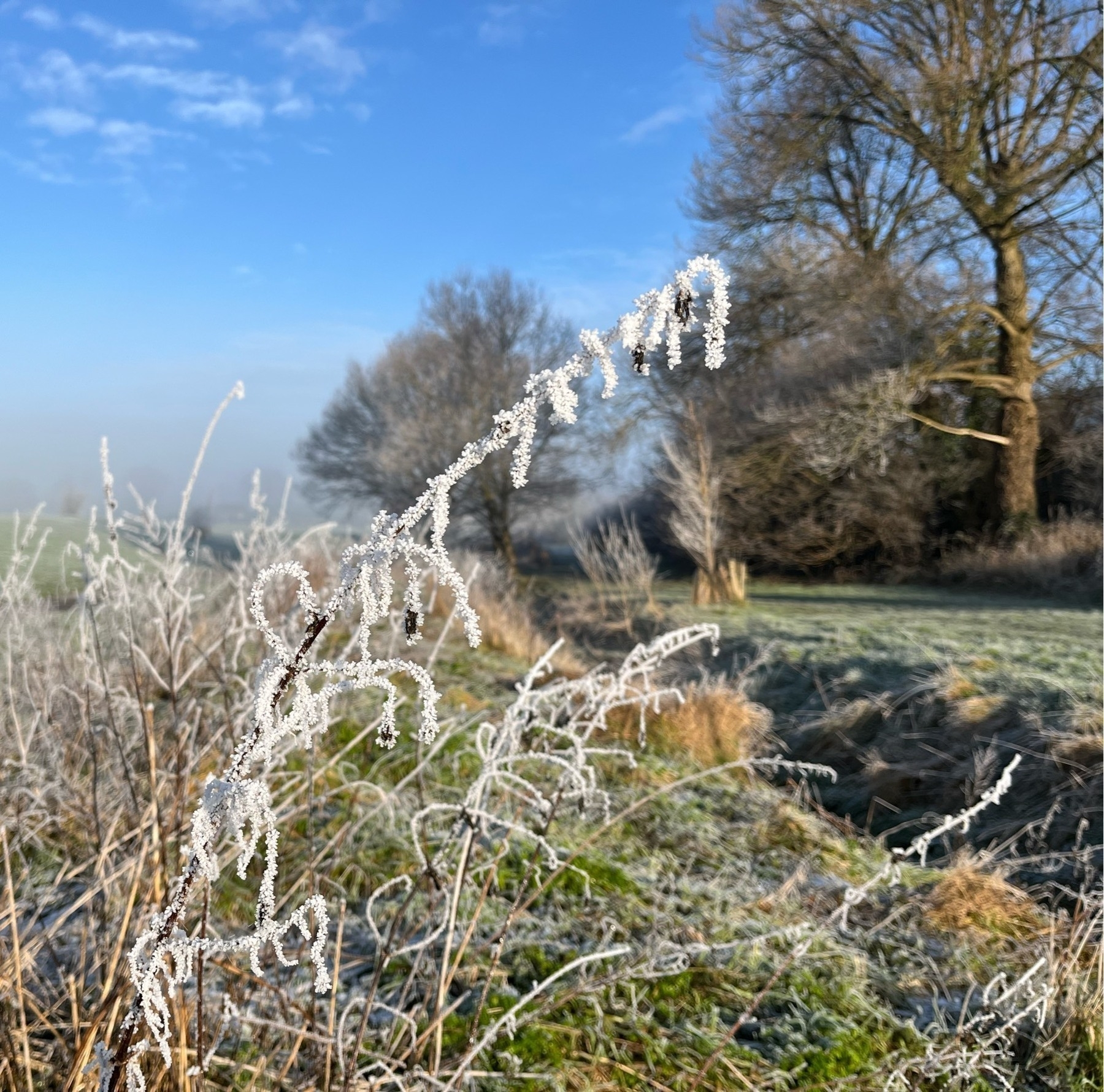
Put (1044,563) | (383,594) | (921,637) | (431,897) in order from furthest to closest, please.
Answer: (1044,563) < (921,637) < (431,897) < (383,594)

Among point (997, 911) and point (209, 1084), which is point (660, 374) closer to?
point (997, 911)

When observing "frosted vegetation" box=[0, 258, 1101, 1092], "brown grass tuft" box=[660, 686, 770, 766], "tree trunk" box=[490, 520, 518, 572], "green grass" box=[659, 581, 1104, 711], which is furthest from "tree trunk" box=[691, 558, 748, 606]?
"frosted vegetation" box=[0, 258, 1101, 1092]

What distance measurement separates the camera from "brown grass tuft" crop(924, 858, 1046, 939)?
2.68 metres

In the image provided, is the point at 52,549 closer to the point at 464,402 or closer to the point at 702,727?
the point at 702,727

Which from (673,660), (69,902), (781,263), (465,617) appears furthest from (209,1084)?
(781,263)

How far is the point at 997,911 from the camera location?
2.79 meters

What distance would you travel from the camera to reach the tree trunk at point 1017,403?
526 inches

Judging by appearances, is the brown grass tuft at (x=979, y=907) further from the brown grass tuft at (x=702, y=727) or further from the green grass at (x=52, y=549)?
the green grass at (x=52, y=549)

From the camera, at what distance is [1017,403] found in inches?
528

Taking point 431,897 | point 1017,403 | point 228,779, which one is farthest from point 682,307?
point 1017,403

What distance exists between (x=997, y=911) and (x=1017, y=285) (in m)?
12.9

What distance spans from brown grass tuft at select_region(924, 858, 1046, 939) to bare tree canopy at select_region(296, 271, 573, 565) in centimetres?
1554

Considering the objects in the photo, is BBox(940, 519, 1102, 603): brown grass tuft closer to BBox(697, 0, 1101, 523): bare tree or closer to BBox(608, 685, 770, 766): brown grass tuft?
BBox(697, 0, 1101, 523): bare tree

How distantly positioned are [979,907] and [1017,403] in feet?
40.8
